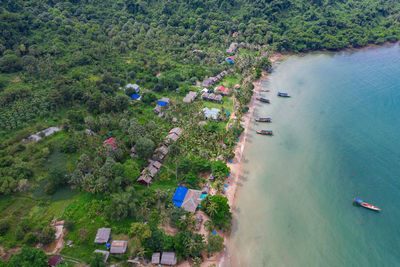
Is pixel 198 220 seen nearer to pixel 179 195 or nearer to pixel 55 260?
pixel 179 195

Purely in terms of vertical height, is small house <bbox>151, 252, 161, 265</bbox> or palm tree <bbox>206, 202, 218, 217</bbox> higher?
palm tree <bbox>206, 202, 218, 217</bbox>

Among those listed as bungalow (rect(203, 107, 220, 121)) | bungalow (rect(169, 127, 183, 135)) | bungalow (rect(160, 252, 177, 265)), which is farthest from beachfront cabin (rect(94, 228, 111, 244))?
bungalow (rect(203, 107, 220, 121))

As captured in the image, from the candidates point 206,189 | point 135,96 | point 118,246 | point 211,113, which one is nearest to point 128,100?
point 135,96

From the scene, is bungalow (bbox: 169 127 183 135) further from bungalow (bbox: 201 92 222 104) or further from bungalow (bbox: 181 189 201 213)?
bungalow (bbox: 201 92 222 104)

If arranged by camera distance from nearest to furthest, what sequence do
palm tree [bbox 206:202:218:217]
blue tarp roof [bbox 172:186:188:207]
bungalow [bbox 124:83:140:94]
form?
palm tree [bbox 206:202:218:217]
blue tarp roof [bbox 172:186:188:207]
bungalow [bbox 124:83:140:94]

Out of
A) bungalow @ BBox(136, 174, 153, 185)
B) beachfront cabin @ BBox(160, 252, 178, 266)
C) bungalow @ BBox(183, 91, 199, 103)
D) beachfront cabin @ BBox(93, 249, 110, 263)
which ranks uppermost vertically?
bungalow @ BBox(183, 91, 199, 103)

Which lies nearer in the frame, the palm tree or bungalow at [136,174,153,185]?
the palm tree

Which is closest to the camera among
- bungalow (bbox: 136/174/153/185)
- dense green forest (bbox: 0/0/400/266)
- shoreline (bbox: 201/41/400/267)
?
shoreline (bbox: 201/41/400/267)

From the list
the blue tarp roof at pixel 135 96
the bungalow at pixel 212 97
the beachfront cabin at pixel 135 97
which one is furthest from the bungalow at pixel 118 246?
the bungalow at pixel 212 97
